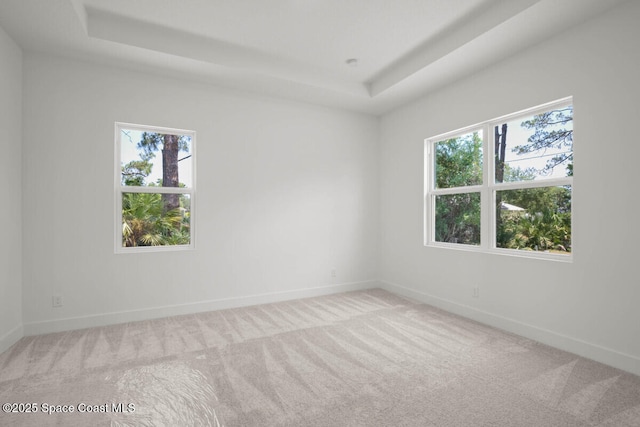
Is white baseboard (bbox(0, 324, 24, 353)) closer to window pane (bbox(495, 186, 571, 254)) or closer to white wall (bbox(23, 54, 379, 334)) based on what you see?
white wall (bbox(23, 54, 379, 334))

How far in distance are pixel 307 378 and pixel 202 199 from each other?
8.07 feet

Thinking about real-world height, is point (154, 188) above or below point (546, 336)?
above

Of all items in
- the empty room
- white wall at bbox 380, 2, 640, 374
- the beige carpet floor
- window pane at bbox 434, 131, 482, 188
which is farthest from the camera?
window pane at bbox 434, 131, 482, 188

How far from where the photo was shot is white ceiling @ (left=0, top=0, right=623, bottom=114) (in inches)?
105

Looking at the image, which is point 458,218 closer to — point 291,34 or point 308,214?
point 308,214

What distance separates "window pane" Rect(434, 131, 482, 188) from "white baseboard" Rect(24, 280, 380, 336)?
2.02m

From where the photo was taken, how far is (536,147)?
3.13m

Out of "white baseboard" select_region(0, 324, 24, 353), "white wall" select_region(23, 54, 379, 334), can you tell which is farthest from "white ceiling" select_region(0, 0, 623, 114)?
"white baseboard" select_region(0, 324, 24, 353)

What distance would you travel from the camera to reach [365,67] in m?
3.86

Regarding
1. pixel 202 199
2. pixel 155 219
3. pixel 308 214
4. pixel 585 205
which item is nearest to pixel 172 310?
pixel 155 219

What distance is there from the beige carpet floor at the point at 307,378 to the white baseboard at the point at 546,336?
8cm

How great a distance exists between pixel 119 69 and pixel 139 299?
252 cm

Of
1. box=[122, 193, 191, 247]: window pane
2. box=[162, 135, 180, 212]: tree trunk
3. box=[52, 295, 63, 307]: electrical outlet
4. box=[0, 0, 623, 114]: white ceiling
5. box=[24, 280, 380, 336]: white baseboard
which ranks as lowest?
box=[24, 280, 380, 336]: white baseboard

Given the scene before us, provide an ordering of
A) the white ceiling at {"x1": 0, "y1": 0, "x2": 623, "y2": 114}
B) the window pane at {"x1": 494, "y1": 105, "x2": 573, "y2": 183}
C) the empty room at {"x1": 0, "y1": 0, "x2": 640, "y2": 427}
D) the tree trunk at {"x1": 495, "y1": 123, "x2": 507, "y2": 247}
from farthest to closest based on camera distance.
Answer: the tree trunk at {"x1": 495, "y1": 123, "x2": 507, "y2": 247} → the window pane at {"x1": 494, "y1": 105, "x2": 573, "y2": 183} → the white ceiling at {"x1": 0, "y1": 0, "x2": 623, "y2": 114} → the empty room at {"x1": 0, "y1": 0, "x2": 640, "y2": 427}
